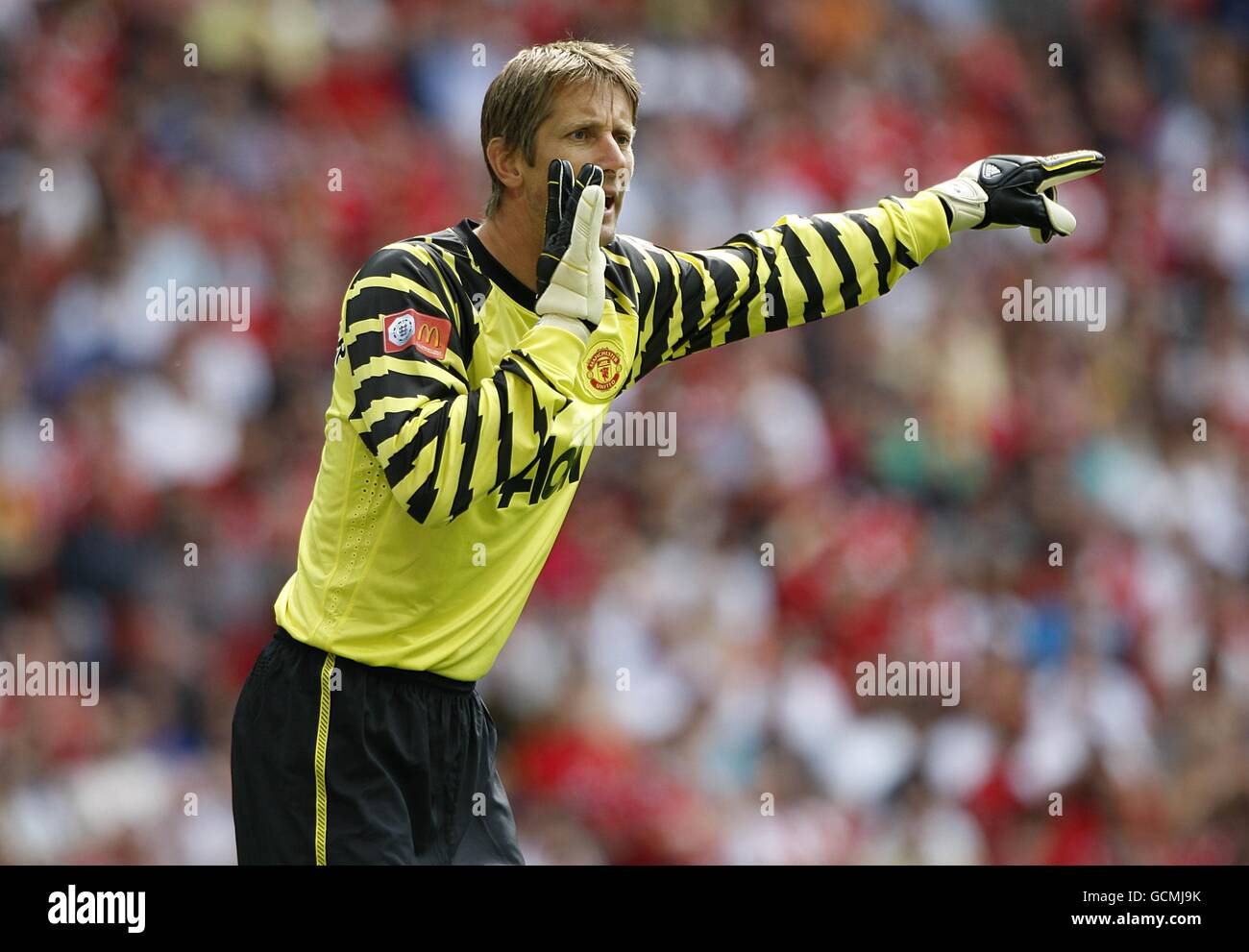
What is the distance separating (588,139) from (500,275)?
33cm

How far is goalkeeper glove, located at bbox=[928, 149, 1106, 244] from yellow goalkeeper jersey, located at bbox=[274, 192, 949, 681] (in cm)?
6

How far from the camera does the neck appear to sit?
143 inches

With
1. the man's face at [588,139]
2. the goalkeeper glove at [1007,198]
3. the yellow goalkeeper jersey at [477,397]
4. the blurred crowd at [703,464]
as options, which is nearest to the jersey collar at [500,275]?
the yellow goalkeeper jersey at [477,397]

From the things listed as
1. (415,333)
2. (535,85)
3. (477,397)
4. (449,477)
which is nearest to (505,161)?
(535,85)

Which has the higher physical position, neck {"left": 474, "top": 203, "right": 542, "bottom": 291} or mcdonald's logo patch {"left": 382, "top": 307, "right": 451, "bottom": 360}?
neck {"left": 474, "top": 203, "right": 542, "bottom": 291}

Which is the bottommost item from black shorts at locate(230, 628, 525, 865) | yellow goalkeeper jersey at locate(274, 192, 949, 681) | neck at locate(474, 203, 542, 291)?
black shorts at locate(230, 628, 525, 865)

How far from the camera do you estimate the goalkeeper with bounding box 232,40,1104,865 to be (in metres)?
3.25

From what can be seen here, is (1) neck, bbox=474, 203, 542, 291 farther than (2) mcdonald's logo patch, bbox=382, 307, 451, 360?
Yes

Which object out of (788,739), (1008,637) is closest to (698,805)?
(788,739)

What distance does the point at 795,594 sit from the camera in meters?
7.78

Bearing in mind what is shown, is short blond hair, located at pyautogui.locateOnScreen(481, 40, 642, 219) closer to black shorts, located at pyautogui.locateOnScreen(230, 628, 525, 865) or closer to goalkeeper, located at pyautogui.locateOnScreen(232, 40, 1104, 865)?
goalkeeper, located at pyautogui.locateOnScreen(232, 40, 1104, 865)

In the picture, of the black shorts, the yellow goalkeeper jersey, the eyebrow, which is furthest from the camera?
the eyebrow

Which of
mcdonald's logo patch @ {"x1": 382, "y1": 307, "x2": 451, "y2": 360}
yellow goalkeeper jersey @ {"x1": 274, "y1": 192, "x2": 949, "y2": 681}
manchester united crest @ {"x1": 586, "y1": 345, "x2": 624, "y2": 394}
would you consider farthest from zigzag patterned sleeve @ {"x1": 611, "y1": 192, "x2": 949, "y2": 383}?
mcdonald's logo patch @ {"x1": 382, "y1": 307, "x2": 451, "y2": 360}

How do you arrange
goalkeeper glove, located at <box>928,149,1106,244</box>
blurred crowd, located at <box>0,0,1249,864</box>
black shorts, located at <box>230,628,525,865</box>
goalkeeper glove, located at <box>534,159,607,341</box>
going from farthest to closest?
1. blurred crowd, located at <box>0,0,1249,864</box>
2. goalkeeper glove, located at <box>928,149,1106,244</box>
3. black shorts, located at <box>230,628,525,865</box>
4. goalkeeper glove, located at <box>534,159,607,341</box>
